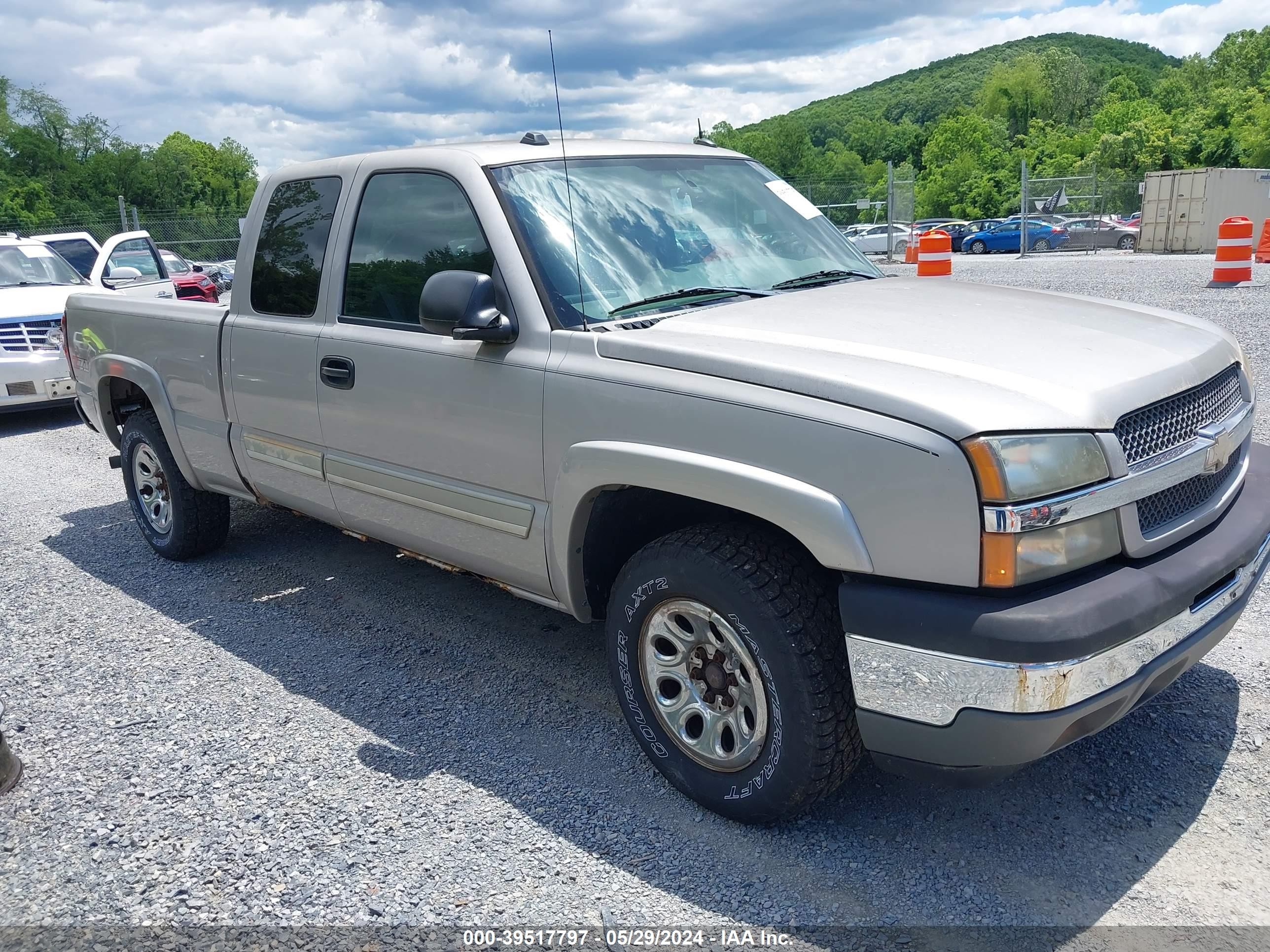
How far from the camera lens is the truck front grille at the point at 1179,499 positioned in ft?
8.50

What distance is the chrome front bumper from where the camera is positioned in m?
2.30

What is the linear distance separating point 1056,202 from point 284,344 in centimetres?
3233

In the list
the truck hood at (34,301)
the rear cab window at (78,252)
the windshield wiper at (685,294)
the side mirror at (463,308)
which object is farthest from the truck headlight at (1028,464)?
the rear cab window at (78,252)

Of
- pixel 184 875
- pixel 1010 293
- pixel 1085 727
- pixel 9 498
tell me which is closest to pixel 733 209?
pixel 1010 293

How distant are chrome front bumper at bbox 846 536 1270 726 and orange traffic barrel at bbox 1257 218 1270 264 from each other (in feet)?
61.9

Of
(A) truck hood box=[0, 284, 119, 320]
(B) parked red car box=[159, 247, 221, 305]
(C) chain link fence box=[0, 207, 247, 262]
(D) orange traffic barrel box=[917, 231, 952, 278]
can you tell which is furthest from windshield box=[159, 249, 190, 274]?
(D) orange traffic barrel box=[917, 231, 952, 278]

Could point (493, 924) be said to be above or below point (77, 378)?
below

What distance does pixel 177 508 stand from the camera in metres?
5.39

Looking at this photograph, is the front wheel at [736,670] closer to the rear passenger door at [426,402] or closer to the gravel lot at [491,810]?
the gravel lot at [491,810]

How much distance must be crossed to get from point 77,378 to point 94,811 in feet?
11.8

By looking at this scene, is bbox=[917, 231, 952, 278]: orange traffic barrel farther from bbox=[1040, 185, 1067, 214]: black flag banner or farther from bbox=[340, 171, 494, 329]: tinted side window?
bbox=[1040, 185, 1067, 214]: black flag banner

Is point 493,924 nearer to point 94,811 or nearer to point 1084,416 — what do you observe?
point 94,811

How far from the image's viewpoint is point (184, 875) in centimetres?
290

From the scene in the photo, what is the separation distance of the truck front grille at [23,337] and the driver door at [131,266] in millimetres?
805
